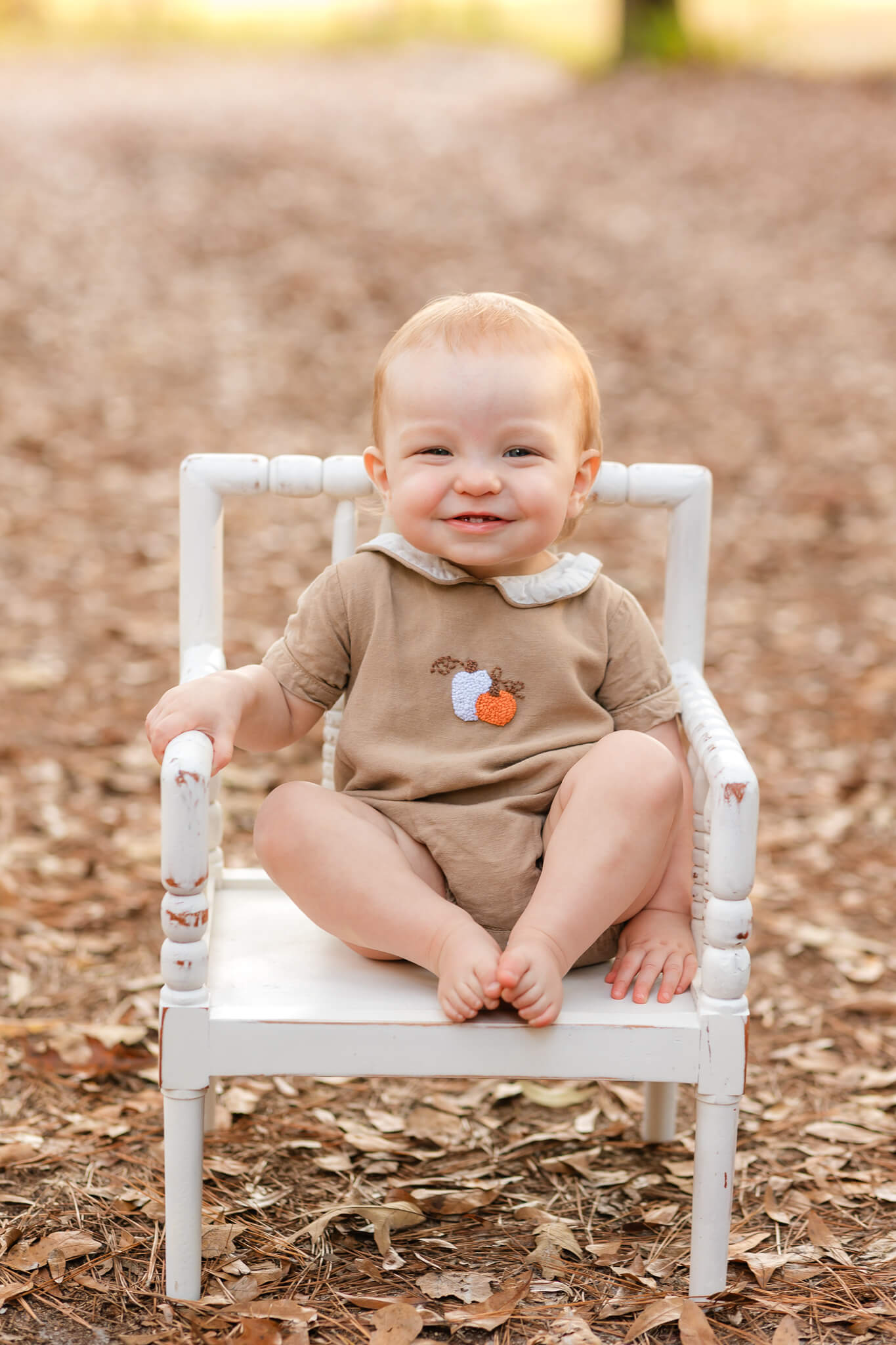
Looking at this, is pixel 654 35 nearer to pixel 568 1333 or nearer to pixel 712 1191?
pixel 712 1191

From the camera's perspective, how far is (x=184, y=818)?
1.72 meters

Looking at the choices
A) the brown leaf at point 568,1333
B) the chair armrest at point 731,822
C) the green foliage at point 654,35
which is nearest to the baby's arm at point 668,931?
the chair armrest at point 731,822

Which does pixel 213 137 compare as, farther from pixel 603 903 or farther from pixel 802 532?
pixel 603 903

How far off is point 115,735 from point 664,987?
253cm

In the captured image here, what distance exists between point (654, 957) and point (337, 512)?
0.82 metres

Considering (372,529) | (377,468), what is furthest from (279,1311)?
(372,529)

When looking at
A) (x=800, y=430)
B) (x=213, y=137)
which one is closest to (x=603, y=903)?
(x=800, y=430)

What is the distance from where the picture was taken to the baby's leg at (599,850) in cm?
180

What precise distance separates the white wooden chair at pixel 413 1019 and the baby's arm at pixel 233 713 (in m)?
0.05

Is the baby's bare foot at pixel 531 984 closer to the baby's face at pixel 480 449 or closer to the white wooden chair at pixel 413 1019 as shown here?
the white wooden chair at pixel 413 1019

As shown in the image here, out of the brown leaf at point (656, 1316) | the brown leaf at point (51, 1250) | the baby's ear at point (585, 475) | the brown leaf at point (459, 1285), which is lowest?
the brown leaf at point (51, 1250)

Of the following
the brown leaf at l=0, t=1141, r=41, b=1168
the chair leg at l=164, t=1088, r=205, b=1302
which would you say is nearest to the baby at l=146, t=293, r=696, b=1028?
the chair leg at l=164, t=1088, r=205, b=1302

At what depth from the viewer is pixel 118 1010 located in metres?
2.77

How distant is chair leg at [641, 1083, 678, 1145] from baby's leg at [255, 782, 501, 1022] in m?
0.69
